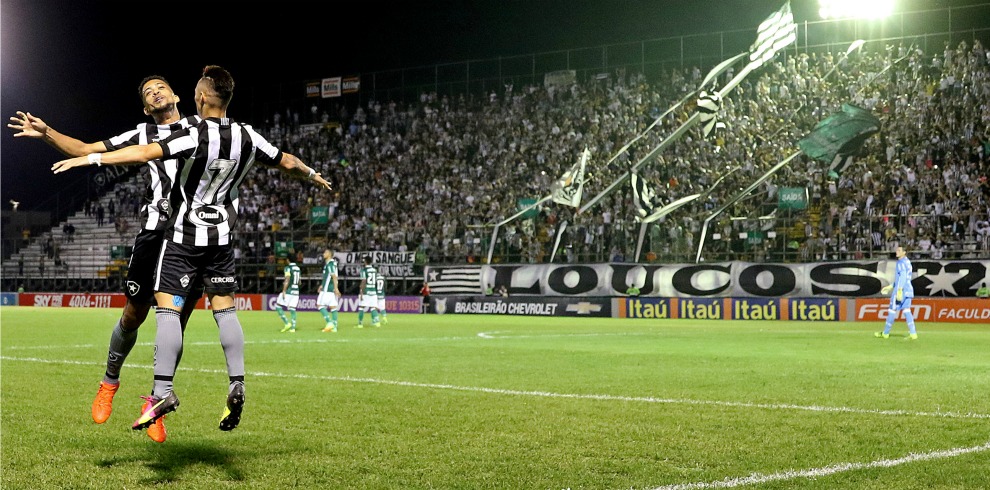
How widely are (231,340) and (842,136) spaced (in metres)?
32.8

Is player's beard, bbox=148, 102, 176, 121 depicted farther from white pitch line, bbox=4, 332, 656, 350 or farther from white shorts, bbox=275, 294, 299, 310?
white shorts, bbox=275, 294, 299, 310

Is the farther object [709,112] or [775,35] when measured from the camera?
[775,35]

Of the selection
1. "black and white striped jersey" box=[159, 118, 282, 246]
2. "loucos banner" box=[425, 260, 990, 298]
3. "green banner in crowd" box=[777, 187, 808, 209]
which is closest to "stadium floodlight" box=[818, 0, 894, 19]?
"green banner in crowd" box=[777, 187, 808, 209]

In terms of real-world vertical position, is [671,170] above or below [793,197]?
above

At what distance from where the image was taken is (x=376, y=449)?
7695mm

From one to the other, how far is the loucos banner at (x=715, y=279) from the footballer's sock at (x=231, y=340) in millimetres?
30268

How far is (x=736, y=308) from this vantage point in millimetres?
36656

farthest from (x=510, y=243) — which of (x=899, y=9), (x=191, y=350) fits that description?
(x=191, y=350)

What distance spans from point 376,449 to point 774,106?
3431cm

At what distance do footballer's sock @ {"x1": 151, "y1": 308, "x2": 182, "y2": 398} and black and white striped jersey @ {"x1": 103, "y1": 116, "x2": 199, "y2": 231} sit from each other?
639 millimetres

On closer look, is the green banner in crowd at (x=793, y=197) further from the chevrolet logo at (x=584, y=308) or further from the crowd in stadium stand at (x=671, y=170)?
the chevrolet logo at (x=584, y=308)

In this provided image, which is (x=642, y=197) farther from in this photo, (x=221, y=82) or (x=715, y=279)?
(x=221, y=82)

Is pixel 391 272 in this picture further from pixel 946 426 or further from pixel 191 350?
pixel 946 426

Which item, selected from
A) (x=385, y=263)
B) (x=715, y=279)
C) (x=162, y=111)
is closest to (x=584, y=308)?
(x=715, y=279)
